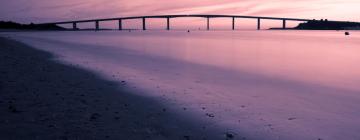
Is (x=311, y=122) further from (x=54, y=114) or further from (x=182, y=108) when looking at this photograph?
(x=54, y=114)

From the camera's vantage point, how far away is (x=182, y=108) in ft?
25.4

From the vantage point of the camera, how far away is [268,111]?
25.1 ft

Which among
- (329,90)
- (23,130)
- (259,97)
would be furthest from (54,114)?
(329,90)

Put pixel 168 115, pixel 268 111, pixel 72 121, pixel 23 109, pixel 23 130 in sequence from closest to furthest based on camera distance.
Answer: pixel 23 130 < pixel 72 121 < pixel 23 109 < pixel 168 115 < pixel 268 111

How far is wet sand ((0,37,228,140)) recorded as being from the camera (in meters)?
→ 5.38

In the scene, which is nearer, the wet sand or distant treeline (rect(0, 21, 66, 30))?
the wet sand

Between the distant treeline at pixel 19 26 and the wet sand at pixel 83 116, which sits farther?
the distant treeline at pixel 19 26

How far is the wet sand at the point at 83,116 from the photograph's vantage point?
538 cm

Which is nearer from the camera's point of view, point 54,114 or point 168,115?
point 54,114

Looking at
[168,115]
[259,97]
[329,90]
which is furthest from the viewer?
[329,90]

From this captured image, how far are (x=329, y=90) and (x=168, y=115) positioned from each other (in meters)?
6.10

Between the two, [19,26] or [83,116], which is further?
[19,26]

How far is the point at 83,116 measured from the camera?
6.28 metres

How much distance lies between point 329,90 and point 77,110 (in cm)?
755
